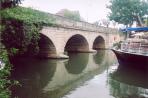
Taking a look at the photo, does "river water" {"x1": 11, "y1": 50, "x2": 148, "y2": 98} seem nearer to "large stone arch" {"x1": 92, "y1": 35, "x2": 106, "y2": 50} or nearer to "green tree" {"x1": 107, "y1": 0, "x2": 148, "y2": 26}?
"large stone arch" {"x1": 92, "y1": 35, "x2": 106, "y2": 50}

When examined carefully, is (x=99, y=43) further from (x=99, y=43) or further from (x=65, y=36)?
(x=65, y=36)

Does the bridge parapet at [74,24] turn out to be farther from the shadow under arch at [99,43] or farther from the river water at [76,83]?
the river water at [76,83]

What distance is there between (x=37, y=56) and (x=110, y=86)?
37.0 ft

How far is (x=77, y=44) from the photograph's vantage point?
33.1 meters

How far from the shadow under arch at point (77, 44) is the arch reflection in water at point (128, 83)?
1335cm

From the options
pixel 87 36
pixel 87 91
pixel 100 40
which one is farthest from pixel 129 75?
pixel 100 40

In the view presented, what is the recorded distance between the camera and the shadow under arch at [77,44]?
105 feet

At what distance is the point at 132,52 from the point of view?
58.0ft

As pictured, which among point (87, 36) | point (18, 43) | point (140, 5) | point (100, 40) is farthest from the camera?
point (140, 5)

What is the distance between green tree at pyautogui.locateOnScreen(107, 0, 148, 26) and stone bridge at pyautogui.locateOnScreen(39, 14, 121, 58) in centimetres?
1293

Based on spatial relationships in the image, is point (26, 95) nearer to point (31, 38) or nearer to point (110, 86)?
point (110, 86)

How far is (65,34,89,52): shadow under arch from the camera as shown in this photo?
1254 inches

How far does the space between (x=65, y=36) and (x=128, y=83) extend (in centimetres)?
1148

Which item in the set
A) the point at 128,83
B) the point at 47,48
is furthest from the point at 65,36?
the point at 128,83
